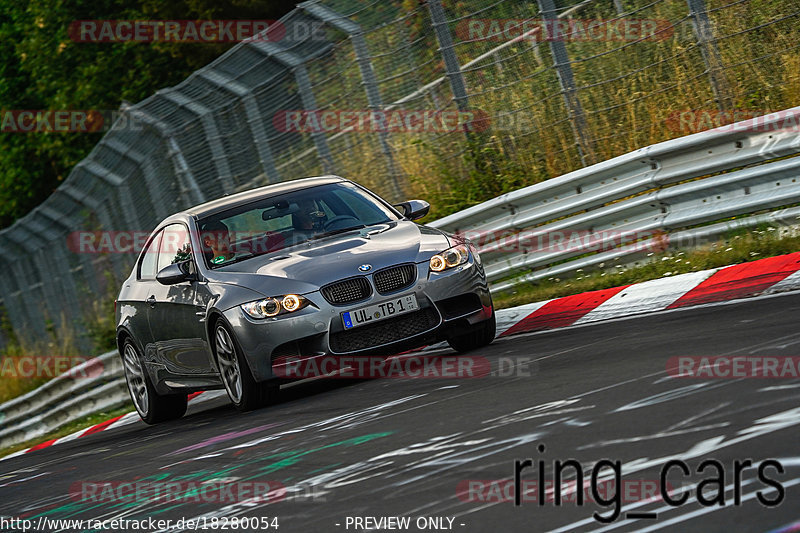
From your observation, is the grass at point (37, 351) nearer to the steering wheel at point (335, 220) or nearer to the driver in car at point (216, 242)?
the driver in car at point (216, 242)

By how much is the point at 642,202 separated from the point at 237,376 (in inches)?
152

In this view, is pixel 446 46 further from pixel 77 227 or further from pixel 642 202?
pixel 77 227

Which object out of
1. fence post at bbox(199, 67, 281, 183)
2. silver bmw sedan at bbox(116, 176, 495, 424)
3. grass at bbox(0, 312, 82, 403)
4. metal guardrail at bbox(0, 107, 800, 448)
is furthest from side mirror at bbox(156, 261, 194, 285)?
grass at bbox(0, 312, 82, 403)

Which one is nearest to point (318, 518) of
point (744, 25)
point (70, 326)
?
point (744, 25)

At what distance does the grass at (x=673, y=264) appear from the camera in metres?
9.47

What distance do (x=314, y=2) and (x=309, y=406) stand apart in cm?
776

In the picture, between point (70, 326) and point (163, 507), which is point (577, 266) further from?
point (70, 326)

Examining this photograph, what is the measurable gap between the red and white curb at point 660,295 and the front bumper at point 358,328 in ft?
3.18

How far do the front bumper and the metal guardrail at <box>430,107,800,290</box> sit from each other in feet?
7.90

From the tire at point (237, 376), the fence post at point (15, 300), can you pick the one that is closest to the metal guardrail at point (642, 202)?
the tire at point (237, 376)

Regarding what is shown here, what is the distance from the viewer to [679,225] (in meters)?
10.5

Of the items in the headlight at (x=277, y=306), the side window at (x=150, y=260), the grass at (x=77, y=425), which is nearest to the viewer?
the headlight at (x=277, y=306)

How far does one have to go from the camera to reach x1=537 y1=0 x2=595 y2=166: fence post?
1252 centimetres

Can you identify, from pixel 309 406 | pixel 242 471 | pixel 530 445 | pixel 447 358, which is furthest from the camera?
pixel 447 358
